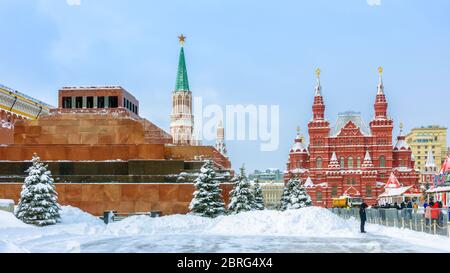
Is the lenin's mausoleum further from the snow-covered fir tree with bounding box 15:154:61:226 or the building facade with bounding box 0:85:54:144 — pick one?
the building facade with bounding box 0:85:54:144

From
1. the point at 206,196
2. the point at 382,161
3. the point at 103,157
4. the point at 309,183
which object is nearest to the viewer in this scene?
the point at 206,196

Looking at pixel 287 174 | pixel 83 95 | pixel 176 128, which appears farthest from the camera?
pixel 176 128

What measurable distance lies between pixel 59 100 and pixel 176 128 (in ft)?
295

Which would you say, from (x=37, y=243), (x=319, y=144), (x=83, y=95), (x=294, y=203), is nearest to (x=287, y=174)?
(x=319, y=144)

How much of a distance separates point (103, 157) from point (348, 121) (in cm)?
6655

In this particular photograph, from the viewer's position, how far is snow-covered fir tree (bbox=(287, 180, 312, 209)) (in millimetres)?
52994

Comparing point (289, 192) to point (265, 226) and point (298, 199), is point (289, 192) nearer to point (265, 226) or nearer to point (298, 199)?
point (298, 199)

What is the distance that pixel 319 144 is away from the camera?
98938mm

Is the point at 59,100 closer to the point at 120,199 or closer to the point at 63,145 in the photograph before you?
the point at 63,145

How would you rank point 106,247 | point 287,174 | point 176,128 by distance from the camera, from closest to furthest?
1. point 106,247
2. point 287,174
3. point 176,128

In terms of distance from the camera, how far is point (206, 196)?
35.0 meters

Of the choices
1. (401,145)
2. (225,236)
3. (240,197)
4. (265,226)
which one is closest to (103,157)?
(240,197)

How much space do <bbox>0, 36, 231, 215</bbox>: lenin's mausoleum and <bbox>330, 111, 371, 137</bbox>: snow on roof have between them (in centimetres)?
6011
